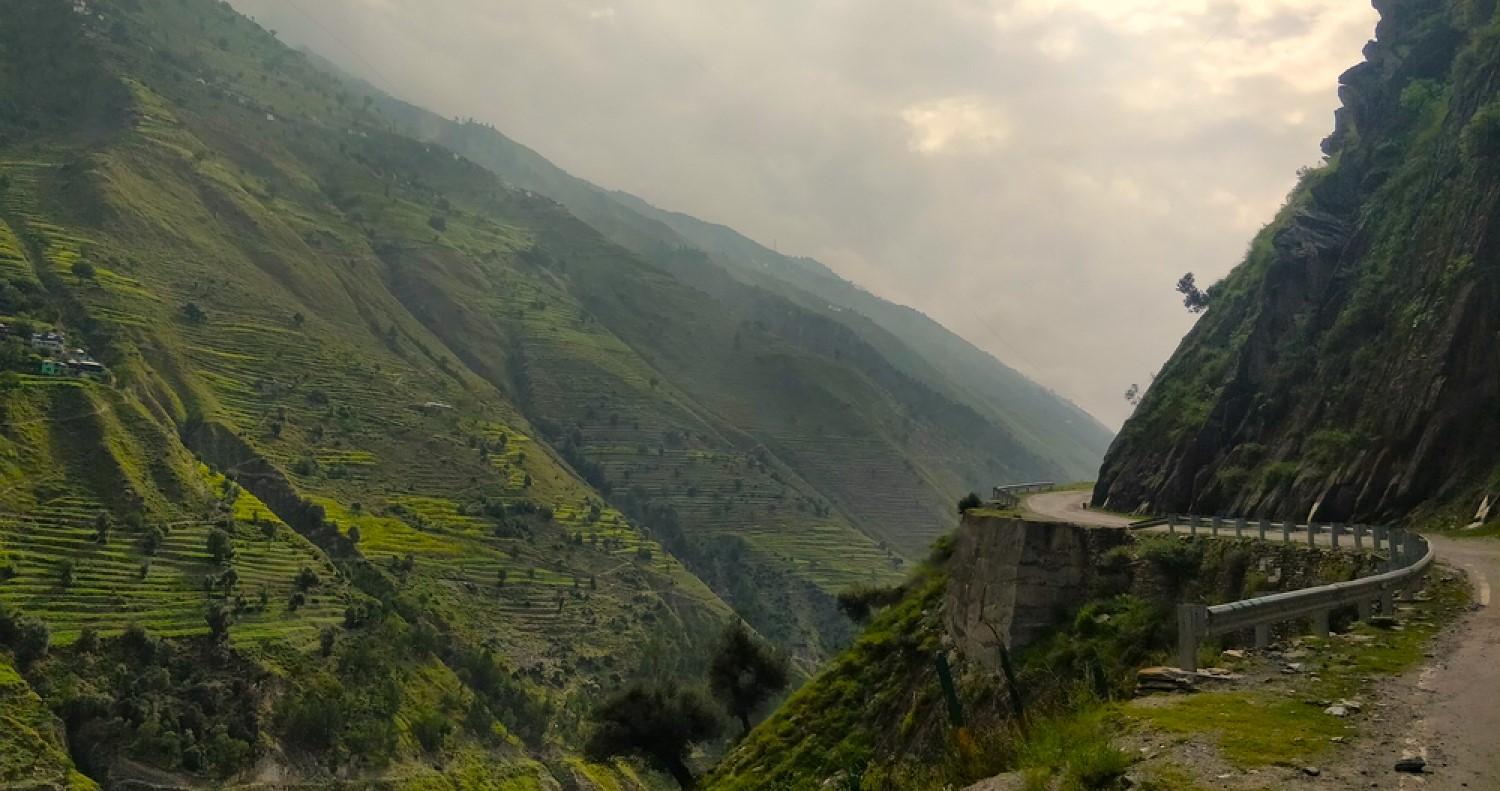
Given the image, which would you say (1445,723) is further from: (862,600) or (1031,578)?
(862,600)

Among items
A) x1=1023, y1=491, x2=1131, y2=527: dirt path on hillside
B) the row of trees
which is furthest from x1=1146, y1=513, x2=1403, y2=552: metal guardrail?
the row of trees

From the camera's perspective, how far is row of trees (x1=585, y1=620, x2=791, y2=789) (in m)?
46.9

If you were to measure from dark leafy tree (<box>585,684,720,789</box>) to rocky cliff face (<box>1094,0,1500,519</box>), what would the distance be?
22.1 metres

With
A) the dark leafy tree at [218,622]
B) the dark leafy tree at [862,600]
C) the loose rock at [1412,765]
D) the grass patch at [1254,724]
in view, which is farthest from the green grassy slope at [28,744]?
the loose rock at [1412,765]

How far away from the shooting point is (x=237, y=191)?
151250mm

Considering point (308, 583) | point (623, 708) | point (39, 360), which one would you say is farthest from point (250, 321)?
point (623, 708)

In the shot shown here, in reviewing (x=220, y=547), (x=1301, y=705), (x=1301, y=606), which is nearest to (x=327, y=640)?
(x=220, y=547)

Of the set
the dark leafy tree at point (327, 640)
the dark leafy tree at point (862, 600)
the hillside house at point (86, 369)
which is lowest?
the dark leafy tree at point (327, 640)

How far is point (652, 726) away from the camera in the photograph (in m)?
46.8

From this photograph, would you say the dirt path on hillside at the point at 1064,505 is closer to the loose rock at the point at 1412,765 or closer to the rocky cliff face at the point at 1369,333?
the rocky cliff face at the point at 1369,333

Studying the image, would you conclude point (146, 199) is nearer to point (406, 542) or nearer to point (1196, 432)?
point (406, 542)

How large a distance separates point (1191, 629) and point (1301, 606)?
110 inches

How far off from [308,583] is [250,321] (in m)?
53.0

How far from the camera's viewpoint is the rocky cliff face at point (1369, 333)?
31062 mm
